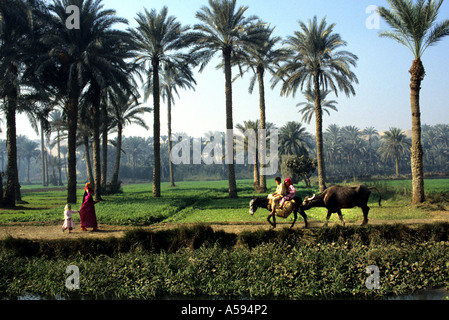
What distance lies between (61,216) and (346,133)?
334ft

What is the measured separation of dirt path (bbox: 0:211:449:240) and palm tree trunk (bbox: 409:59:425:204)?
299 centimetres

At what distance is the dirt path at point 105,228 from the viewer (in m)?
Result: 14.5

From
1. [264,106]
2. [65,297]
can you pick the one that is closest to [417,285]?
[65,297]

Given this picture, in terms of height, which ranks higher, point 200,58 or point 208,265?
point 200,58

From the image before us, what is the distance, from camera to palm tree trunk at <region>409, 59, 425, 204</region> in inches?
847

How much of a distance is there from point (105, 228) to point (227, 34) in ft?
64.3

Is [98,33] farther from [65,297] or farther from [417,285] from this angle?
[417,285]

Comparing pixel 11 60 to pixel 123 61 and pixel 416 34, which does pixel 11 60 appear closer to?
pixel 123 61
